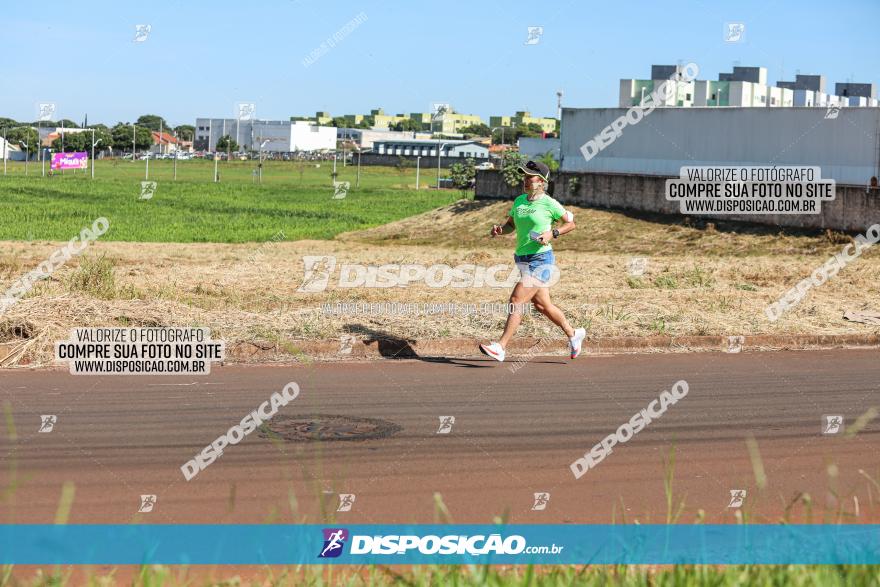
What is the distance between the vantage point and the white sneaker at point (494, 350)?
11.9 metres

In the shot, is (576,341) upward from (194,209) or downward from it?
upward

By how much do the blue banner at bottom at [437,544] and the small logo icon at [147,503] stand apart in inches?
14.1

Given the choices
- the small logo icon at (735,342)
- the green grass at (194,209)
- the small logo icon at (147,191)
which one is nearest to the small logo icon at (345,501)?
the small logo icon at (735,342)

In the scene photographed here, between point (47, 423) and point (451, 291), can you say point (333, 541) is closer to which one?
point (47, 423)

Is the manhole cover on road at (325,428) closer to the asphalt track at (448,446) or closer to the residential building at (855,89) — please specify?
the asphalt track at (448,446)

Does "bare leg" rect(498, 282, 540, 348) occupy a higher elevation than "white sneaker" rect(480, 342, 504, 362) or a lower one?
→ higher

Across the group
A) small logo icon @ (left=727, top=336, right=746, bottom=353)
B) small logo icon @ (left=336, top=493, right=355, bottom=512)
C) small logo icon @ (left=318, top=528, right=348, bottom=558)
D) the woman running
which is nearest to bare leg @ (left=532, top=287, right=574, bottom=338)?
the woman running

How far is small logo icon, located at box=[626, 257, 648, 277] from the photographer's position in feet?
74.2

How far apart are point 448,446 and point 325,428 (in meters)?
1.10

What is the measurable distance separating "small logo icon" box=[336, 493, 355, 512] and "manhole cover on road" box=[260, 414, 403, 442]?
1.58 m

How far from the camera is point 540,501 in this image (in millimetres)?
6777

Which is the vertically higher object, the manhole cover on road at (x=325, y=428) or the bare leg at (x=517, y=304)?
the bare leg at (x=517, y=304)

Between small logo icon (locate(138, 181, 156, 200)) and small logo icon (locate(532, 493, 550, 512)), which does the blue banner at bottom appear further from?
small logo icon (locate(138, 181, 156, 200))

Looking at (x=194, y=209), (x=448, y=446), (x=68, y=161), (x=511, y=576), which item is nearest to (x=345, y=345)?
(x=448, y=446)
